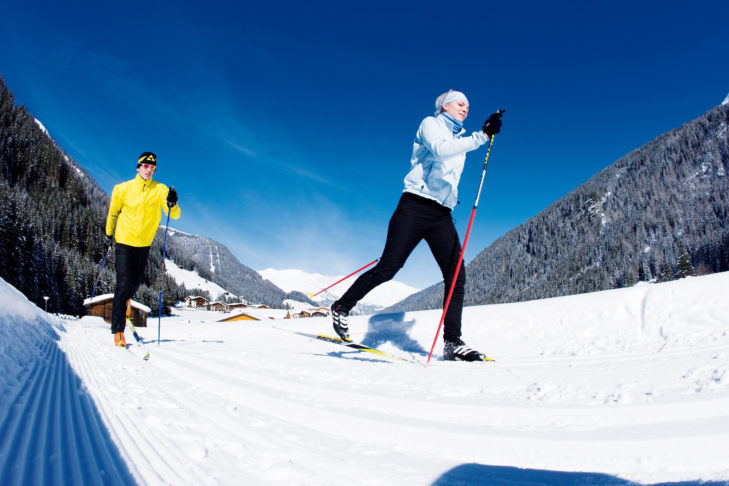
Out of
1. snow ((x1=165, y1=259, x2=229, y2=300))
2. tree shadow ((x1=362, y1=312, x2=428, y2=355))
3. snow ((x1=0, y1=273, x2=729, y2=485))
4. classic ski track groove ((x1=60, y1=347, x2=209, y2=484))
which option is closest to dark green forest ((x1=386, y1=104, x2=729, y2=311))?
snow ((x1=165, y1=259, x2=229, y2=300))

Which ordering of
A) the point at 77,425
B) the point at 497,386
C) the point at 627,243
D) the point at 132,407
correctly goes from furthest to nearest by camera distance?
the point at 627,243 < the point at 497,386 < the point at 132,407 < the point at 77,425

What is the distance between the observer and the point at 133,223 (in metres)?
4.87

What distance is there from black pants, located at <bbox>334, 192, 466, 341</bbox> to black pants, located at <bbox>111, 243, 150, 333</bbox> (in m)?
2.83

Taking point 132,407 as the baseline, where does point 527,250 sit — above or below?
above

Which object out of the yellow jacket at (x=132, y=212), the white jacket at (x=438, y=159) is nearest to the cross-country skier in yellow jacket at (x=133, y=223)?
the yellow jacket at (x=132, y=212)

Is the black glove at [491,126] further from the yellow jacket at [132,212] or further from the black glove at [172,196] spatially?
the yellow jacket at [132,212]

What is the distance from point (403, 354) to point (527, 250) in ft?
561

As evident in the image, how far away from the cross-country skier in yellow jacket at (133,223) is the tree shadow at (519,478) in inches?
189

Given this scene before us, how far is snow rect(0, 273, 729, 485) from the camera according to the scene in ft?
3.37

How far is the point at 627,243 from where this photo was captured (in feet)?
409

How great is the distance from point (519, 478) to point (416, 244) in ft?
9.41

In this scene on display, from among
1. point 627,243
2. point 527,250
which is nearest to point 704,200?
point 627,243

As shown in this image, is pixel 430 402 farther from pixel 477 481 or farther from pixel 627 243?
pixel 627 243

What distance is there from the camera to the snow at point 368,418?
1027mm
